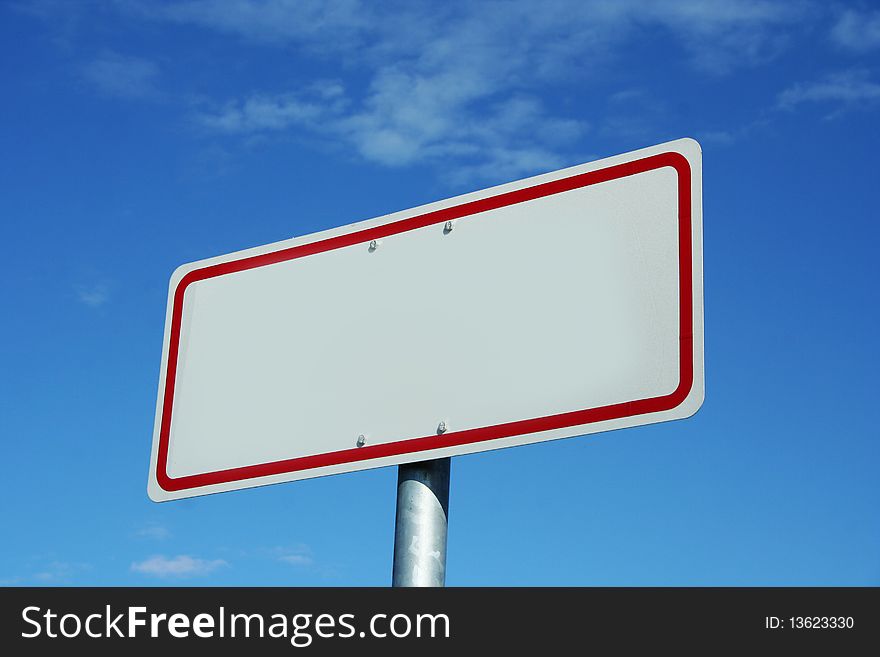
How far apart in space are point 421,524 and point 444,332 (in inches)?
17.9

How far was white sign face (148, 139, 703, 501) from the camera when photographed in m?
1.92

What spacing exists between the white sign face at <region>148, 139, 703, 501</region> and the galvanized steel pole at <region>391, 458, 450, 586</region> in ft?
0.20

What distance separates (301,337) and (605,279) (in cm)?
83

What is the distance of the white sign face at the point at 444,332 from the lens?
1.92 m

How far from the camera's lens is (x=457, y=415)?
2.04 meters

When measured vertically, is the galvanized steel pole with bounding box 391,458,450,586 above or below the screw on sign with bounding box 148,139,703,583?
below

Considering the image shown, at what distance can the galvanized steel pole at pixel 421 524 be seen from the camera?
194 centimetres

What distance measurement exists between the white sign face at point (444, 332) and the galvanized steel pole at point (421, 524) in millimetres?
60

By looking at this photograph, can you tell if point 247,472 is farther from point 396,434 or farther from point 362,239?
point 362,239

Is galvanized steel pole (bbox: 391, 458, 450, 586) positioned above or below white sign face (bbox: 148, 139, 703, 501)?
below

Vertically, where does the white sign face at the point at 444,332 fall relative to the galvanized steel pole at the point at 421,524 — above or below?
above

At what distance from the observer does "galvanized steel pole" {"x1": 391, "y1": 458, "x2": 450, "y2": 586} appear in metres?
1.94

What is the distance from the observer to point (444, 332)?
85.3 inches
